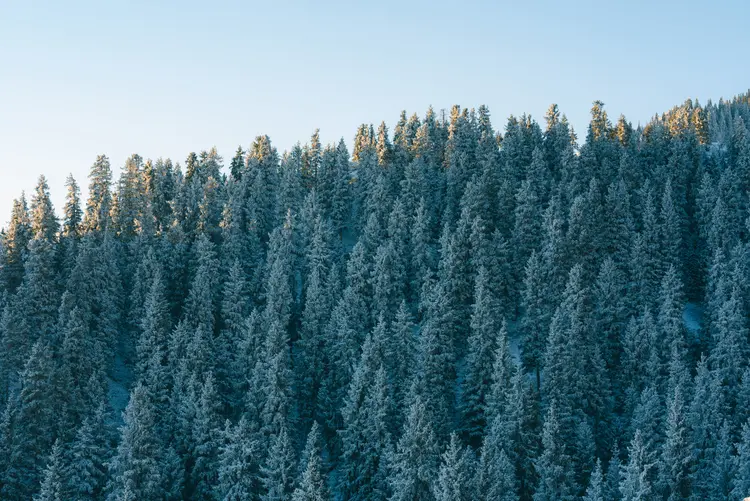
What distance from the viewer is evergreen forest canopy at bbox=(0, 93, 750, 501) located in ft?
191

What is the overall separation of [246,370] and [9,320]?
77.3ft

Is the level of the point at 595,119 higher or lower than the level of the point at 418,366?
higher

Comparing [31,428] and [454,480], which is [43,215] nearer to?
[31,428]

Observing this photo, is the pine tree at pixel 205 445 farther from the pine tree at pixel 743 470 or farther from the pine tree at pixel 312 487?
the pine tree at pixel 743 470

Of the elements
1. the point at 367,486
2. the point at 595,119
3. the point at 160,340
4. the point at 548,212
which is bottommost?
the point at 367,486

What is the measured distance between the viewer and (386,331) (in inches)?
2788

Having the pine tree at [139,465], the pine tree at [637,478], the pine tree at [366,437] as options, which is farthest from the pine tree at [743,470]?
the pine tree at [139,465]

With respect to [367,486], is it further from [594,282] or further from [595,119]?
[595,119]

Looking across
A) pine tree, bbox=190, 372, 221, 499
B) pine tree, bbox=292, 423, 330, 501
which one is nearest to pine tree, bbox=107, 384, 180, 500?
pine tree, bbox=190, 372, 221, 499

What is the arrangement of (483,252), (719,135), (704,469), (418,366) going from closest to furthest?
(704,469) < (418,366) < (483,252) < (719,135)

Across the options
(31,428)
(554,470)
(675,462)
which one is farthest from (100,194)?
(675,462)

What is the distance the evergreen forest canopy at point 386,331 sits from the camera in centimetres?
5812

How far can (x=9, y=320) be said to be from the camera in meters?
70.4

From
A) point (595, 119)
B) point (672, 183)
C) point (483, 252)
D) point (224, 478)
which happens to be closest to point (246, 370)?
point (224, 478)
